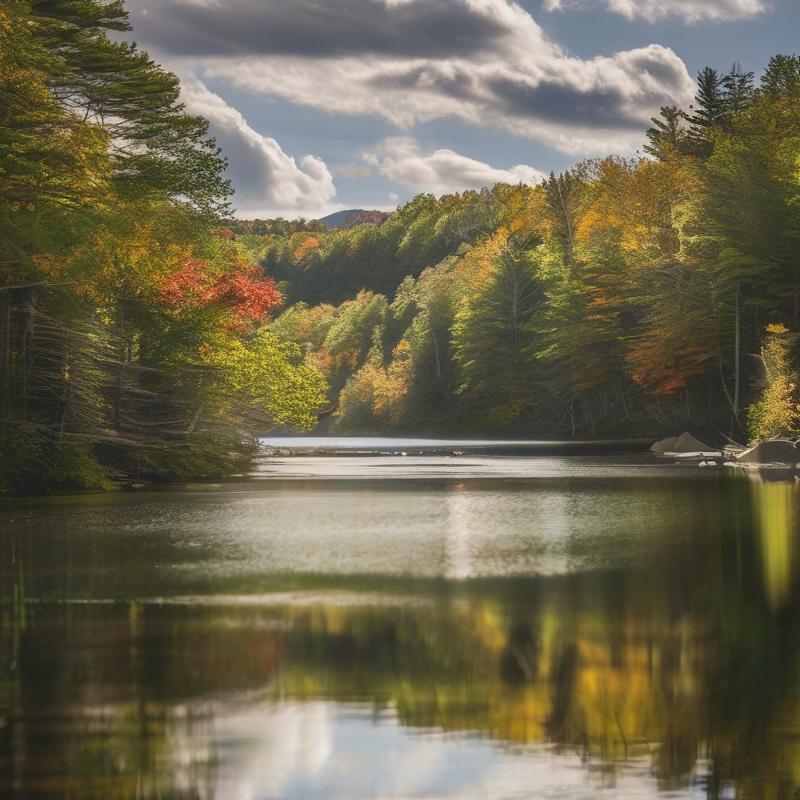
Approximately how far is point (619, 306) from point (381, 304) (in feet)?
216

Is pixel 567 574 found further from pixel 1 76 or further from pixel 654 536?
pixel 1 76

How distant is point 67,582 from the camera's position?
14.7 meters

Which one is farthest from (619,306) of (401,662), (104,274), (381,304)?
(401,662)

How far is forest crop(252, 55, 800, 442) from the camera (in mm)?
62094

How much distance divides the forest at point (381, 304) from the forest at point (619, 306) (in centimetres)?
22

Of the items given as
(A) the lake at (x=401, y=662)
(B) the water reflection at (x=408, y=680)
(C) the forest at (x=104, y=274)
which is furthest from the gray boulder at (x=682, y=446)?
(B) the water reflection at (x=408, y=680)

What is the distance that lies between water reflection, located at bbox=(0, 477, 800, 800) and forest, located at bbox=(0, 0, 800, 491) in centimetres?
1595

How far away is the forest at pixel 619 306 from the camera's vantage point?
204ft

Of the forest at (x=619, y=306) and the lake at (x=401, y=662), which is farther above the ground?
the forest at (x=619, y=306)

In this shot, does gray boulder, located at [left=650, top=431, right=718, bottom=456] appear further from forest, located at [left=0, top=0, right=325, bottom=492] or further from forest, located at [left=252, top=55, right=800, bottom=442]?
forest, located at [left=0, top=0, right=325, bottom=492]

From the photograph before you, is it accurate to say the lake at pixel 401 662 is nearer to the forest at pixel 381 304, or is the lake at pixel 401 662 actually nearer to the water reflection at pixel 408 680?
the water reflection at pixel 408 680

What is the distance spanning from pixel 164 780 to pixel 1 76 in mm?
24019

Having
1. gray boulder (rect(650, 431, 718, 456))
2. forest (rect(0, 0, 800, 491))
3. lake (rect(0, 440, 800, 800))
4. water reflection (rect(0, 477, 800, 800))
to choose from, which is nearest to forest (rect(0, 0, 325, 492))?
forest (rect(0, 0, 800, 491))

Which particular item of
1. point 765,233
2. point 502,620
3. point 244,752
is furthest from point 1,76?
point 765,233
